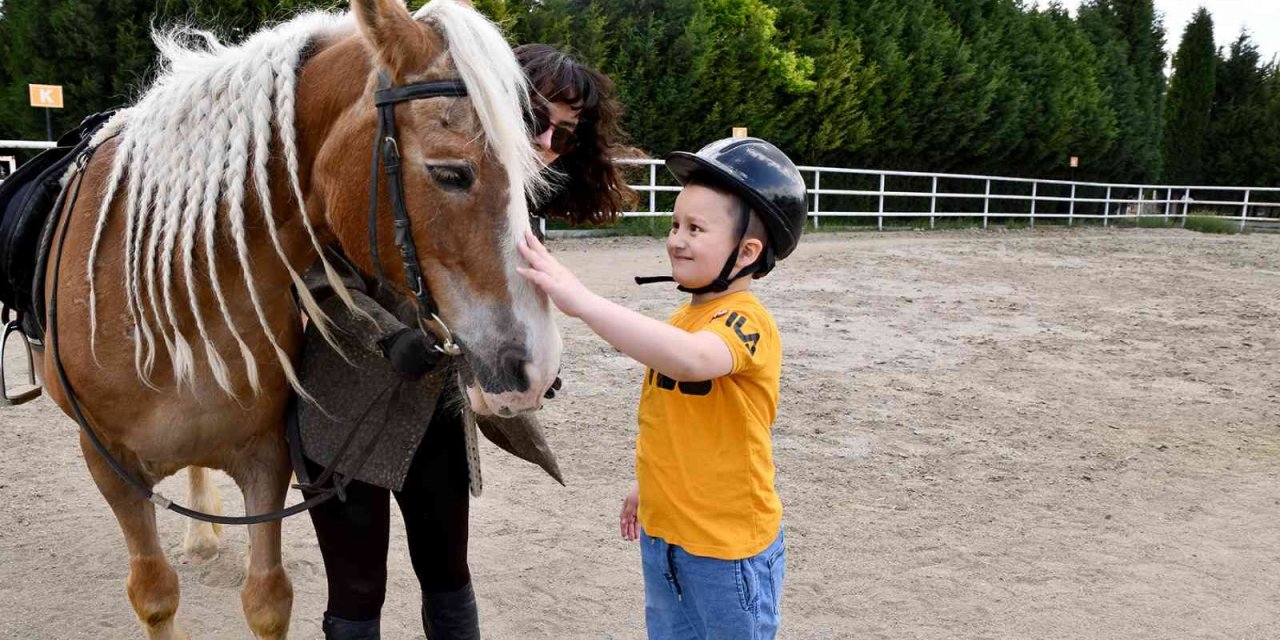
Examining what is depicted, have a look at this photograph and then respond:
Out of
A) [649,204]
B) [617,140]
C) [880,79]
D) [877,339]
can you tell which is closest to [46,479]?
[617,140]

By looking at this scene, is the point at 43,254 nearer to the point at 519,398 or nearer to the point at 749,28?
the point at 519,398

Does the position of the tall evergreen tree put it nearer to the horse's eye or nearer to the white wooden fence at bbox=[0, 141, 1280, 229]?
the white wooden fence at bbox=[0, 141, 1280, 229]

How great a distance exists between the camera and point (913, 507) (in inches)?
144

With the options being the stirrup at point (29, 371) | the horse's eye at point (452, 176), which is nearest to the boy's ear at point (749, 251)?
the horse's eye at point (452, 176)

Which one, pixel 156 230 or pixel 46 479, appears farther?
pixel 46 479

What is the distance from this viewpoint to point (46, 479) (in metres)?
3.81

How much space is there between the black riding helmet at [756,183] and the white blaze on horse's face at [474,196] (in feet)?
1.11

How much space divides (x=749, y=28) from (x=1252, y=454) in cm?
1375

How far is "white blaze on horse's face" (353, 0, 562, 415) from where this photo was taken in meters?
1.44

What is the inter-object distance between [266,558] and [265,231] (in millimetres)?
848

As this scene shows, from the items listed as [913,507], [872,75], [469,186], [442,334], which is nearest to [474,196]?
[469,186]

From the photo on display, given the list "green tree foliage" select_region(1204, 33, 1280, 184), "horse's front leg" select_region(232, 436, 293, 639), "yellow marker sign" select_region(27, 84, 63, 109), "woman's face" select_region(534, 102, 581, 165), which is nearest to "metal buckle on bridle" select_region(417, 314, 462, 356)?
"woman's face" select_region(534, 102, 581, 165)

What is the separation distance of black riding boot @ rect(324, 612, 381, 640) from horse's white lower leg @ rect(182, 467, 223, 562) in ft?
5.18

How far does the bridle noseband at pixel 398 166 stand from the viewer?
1.45 m
